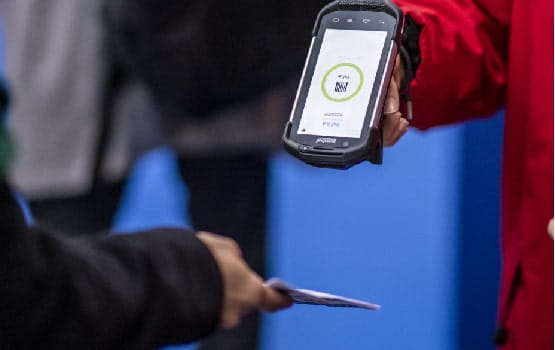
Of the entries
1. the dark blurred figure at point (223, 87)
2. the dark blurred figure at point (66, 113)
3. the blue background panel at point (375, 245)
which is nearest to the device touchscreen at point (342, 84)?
the dark blurred figure at point (223, 87)

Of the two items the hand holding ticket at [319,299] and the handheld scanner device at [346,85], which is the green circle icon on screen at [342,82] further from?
the hand holding ticket at [319,299]

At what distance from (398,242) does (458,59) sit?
88 cm

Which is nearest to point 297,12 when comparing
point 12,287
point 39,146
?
point 39,146

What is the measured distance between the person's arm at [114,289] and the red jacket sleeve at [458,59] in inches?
7.8

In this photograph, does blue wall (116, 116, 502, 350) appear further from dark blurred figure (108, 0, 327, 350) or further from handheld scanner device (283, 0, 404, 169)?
handheld scanner device (283, 0, 404, 169)

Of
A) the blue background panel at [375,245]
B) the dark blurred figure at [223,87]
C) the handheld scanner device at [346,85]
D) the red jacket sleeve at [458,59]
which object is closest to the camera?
the handheld scanner device at [346,85]

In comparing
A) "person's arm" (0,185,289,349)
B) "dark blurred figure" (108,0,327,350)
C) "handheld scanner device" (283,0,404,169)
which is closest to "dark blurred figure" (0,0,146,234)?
"dark blurred figure" (108,0,327,350)

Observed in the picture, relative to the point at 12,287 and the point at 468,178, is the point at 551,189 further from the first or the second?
the point at 468,178

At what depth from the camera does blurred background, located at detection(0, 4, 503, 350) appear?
1.41 meters

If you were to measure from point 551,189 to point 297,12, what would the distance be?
0.52m

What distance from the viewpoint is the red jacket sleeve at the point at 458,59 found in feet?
2.53

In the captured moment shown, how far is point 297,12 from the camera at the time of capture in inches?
49.0

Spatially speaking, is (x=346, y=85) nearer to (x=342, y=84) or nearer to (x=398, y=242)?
(x=342, y=84)

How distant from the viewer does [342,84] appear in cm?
69
